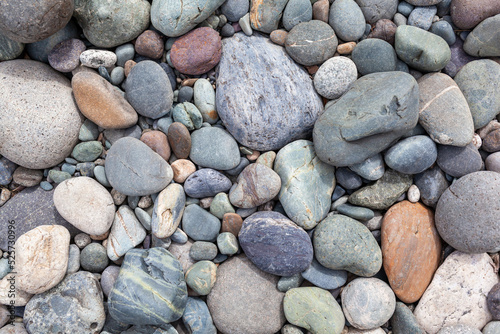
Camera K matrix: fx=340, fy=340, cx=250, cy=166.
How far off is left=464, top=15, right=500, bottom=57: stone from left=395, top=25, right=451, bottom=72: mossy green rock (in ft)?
0.96

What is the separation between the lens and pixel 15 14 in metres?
2.46

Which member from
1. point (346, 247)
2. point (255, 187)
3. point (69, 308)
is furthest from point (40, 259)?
point (346, 247)

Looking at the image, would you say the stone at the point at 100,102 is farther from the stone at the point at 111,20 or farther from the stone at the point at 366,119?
the stone at the point at 366,119

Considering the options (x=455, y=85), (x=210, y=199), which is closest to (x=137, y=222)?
(x=210, y=199)

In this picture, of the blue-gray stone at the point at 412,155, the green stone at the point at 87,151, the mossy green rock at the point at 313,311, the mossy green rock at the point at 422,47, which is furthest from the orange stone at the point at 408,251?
the green stone at the point at 87,151

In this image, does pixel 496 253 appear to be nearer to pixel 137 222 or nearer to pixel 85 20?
pixel 137 222

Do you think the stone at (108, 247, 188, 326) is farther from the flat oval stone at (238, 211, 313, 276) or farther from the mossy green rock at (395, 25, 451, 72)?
the mossy green rock at (395, 25, 451, 72)

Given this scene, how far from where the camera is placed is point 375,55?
295 centimetres

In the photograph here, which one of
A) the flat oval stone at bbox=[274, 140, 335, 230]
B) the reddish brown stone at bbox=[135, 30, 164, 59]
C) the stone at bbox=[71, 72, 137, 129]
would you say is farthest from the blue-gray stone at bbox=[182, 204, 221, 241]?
the reddish brown stone at bbox=[135, 30, 164, 59]

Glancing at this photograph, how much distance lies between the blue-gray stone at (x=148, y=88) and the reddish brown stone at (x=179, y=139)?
210mm

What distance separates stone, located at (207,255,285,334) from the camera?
9.73 feet

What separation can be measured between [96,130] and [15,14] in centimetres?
105

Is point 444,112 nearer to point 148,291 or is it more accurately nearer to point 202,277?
point 202,277

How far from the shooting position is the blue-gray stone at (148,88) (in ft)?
9.60
